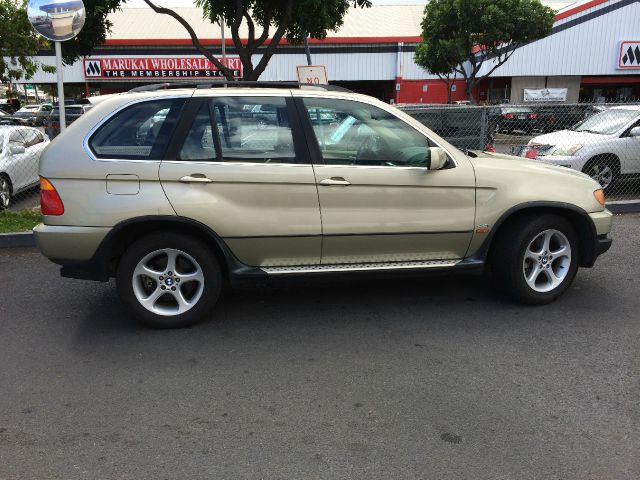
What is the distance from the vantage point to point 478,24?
26328mm

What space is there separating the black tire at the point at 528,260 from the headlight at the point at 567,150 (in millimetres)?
5039

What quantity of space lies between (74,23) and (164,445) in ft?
19.0

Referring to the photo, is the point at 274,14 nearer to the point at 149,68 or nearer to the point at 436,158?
the point at 436,158

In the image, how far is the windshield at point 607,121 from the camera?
31.2 ft

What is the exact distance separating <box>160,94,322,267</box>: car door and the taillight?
29.6 inches

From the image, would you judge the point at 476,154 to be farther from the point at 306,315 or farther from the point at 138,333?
the point at 138,333

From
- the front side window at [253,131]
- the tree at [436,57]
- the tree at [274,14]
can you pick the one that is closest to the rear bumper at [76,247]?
the front side window at [253,131]

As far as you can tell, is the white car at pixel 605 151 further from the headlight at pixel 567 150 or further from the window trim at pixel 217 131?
the window trim at pixel 217 131

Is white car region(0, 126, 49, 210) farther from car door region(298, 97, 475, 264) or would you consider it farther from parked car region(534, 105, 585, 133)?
parked car region(534, 105, 585, 133)

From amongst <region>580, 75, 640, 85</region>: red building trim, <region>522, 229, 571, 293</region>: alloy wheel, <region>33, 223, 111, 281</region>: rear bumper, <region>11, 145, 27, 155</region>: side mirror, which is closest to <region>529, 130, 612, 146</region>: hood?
<region>522, 229, 571, 293</region>: alloy wheel

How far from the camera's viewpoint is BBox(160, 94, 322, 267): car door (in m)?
4.06

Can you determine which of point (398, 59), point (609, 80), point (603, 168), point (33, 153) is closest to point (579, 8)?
point (609, 80)

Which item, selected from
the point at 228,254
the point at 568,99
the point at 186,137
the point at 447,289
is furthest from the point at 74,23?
the point at 568,99

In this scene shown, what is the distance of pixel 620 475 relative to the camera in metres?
2.62
